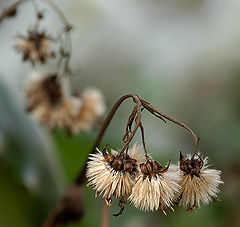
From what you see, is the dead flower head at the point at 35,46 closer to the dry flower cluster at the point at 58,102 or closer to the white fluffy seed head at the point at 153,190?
the dry flower cluster at the point at 58,102

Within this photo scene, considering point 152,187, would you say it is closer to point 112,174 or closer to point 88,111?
point 112,174

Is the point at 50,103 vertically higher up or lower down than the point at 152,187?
higher up

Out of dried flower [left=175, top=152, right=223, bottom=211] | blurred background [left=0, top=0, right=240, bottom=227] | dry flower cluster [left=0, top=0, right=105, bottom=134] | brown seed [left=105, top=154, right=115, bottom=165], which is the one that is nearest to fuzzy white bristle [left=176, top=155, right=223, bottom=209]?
dried flower [left=175, top=152, right=223, bottom=211]

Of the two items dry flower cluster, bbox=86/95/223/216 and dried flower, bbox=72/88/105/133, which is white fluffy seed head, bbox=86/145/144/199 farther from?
dried flower, bbox=72/88/105/133

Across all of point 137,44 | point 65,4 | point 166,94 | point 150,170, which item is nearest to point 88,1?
point 65,4

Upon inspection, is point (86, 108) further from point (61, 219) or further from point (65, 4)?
point (65, 4)

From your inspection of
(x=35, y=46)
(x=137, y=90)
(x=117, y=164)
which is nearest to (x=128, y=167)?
(x=117, y=164)
